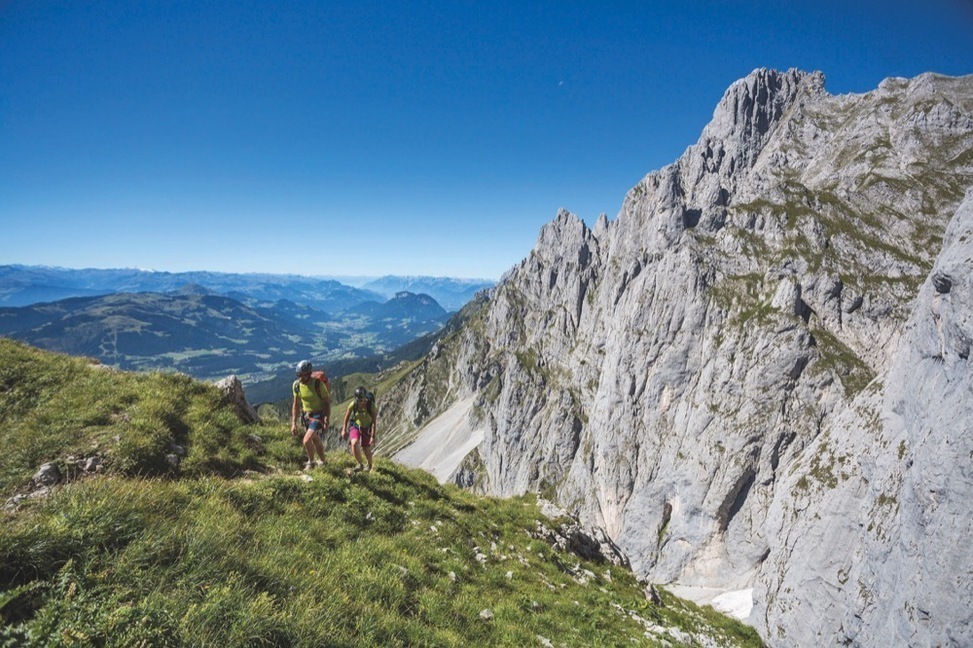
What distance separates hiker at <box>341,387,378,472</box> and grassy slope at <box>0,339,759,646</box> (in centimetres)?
92

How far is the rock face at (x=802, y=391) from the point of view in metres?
43.0

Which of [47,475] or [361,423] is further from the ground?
[47,475]

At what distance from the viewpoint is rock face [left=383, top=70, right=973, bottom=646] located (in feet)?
141

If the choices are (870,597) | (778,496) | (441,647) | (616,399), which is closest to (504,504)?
(441,647)

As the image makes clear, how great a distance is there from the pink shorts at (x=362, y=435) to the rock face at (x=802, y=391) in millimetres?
54596

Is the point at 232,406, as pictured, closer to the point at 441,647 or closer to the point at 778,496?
the point at 441,647

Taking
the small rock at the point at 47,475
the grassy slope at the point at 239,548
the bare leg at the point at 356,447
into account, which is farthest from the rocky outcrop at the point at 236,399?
the small rock at the point at 47,475

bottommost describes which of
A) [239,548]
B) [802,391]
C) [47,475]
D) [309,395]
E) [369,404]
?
[802,391]

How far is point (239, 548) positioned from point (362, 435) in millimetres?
8904

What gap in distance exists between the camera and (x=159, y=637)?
4.89 meters

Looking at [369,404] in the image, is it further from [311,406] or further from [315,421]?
[311,406]

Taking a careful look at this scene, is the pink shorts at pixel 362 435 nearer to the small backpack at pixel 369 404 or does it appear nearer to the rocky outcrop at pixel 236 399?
the small backpack at pixel 369 404

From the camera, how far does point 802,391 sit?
85.8 m

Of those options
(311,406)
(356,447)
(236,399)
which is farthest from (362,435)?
(236,399)
